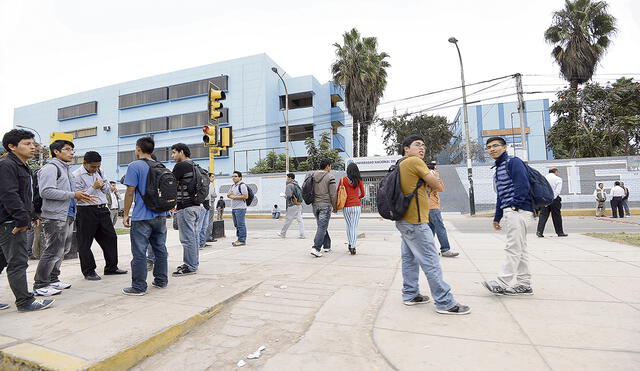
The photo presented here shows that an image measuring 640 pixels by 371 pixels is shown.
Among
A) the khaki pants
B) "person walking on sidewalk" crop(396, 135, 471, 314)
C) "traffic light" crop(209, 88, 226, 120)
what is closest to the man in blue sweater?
the khaki pants

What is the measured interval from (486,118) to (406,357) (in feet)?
217

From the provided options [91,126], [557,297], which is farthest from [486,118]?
[557,297]

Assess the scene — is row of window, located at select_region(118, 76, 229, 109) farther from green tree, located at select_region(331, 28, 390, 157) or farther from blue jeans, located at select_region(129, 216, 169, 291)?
blue jeans, located at select_region(129, 216, 169, 291)

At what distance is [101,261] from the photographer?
6.20 m

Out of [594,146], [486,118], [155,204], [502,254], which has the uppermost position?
[486,118]

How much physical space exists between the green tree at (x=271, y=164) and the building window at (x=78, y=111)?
22138 mm

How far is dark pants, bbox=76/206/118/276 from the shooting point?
4688mm

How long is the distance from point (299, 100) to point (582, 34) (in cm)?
2249

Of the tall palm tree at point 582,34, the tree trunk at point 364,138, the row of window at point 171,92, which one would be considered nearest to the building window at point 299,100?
the row of window at point 171,92

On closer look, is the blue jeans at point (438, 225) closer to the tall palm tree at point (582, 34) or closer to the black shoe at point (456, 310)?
the black shoe at point (456, 310)

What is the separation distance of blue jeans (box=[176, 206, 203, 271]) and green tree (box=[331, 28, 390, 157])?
22.7 metres

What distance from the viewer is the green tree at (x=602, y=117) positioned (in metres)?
22.3

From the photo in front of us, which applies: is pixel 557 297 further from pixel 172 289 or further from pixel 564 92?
pixel 564 92

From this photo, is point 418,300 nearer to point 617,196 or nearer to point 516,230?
point 516,230
